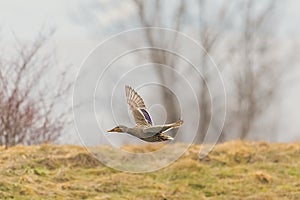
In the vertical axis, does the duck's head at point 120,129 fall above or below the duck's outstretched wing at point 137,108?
below

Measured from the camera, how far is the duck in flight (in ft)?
14.4

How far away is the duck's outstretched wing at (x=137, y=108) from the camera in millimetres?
4570

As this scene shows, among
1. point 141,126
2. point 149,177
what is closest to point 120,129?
point 141,126

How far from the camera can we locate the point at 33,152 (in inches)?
362

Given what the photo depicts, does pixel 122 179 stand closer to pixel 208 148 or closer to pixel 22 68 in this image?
pixel 208 148

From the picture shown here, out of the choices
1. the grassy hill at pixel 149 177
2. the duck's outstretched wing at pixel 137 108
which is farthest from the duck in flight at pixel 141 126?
the grassy hill at pixel 149 177

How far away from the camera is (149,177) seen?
894 centimetres

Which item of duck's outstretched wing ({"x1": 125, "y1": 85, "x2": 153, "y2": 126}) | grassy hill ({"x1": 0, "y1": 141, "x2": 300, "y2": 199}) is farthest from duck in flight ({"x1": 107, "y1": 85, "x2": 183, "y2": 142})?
grassy hill ({"x1": 0, "y1": 141, "x2": 300, "y2": 199})

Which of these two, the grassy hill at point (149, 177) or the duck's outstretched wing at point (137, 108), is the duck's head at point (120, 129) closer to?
the duck's outstretched wing at point (137, 108)

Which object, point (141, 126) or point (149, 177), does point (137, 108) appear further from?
point (149, 177)

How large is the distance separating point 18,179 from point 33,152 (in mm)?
1076

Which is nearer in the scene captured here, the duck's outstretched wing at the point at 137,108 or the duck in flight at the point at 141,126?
the duck in flight at the point at 141,126

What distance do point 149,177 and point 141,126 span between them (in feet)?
14.7

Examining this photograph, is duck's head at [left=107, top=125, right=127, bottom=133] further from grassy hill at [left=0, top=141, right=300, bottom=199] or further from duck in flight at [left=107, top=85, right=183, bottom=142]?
grassy hill at [left=0, top=141, right=300, bottom=199]
